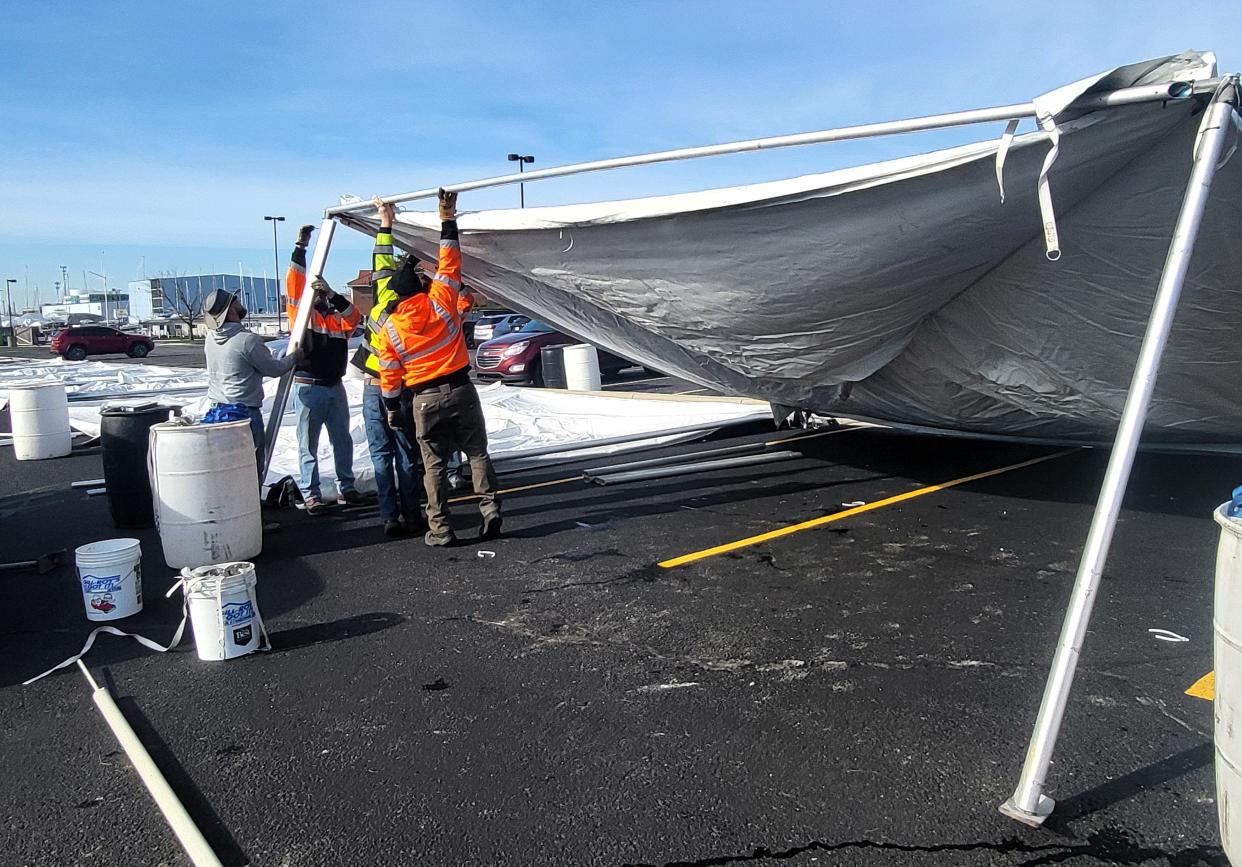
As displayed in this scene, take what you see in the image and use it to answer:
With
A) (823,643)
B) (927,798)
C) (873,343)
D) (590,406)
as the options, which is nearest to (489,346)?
(590,406)

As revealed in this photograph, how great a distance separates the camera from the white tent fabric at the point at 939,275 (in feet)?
13.3

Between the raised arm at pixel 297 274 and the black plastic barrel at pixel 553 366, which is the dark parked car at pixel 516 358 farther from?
the raised arm at pixel 297 274

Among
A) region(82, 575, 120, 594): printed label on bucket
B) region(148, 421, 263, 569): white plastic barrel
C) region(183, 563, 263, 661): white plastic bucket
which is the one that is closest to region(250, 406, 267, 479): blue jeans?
region(148, 421, 263, 569): white plastic barrel

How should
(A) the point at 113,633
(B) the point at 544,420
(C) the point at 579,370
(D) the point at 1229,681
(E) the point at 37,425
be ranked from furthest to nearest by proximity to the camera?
(C) the point at 579,370
(B) the point at 544,420
(E) the point at 37,425
(A) the point at 113,633
(D) the point at 1229,681

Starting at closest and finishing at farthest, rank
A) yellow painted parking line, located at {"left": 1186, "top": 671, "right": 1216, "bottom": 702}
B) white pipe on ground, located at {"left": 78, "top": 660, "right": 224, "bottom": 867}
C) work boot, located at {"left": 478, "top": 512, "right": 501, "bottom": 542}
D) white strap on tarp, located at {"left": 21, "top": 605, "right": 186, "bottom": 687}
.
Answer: white pipe on ground, located at {"left": 78, "top": 660, "right": 224, "bottom": 867} < yellow painted parking line, located at {"left": 1186, "top": 671, "right": 1216, "bottom": 702} < white strap on tarp, located at {"left": 21, "top": 605, "right": 186, "bottom": 687} < work boot, located at {"left": 478, "top": 512, "right": 501, "bottom": 542}

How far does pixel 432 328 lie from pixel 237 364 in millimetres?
1840

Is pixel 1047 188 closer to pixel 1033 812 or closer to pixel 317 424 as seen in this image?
pixel 1033 812

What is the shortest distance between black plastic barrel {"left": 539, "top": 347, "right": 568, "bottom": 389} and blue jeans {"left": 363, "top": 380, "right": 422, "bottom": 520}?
29.6 ft

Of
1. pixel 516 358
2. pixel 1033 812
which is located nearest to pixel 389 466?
pixel 1033 812

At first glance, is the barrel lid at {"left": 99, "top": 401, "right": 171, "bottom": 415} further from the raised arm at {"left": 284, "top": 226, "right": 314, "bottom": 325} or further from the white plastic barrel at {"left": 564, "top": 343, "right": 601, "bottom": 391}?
the white plastic barrel at {"left": 564, "top": 343, "right": 601, "bottom": 391}

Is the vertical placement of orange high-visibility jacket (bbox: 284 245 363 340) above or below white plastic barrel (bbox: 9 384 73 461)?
above

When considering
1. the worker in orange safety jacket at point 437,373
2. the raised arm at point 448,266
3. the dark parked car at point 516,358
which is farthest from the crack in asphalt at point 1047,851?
the dark parked car at point 516,358

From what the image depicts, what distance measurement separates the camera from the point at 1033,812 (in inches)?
103

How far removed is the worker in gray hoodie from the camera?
21.3 feet
